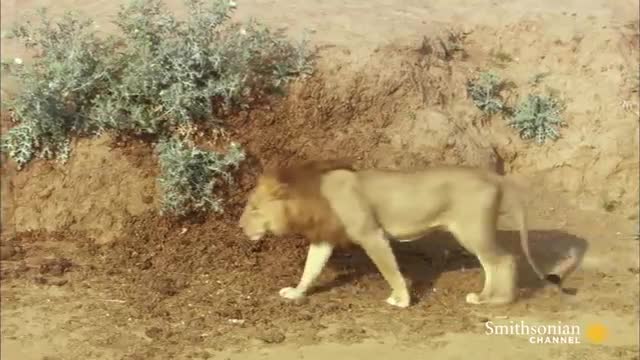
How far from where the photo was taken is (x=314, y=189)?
629cm

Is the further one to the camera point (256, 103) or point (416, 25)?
point (416, 25)

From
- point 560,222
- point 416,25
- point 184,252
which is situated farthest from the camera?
point 416,25

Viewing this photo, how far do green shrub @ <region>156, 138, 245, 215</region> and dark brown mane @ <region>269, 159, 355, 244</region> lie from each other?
118 cm

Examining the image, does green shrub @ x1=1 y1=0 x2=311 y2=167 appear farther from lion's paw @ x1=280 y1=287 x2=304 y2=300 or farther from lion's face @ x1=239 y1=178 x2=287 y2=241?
lion's paw @ x1=280 y1=287 x2=304 y2=300

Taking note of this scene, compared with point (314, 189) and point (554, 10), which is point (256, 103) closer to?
point (314, 189)

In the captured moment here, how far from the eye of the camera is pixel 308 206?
20.6ft

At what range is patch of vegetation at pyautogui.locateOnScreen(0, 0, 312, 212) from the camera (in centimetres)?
748

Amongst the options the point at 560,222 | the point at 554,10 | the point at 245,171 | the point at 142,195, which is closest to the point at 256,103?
the point at 245,171

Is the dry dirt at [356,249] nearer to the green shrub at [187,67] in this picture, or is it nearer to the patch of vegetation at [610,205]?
the patch of vegetation at [610,205]

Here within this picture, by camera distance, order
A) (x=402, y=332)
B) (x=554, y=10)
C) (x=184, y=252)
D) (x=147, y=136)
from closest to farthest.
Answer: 1. (x=402, y=332)
2. (x=184, y=252)
3. (x=147, y=136)
4. (x=554, y=10)

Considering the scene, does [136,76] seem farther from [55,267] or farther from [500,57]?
[500,57]

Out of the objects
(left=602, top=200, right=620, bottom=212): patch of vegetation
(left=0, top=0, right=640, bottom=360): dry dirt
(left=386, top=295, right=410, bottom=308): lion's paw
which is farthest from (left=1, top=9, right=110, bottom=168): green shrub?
(left=602, top=200, right=620, bottom=212): patch of vegetation

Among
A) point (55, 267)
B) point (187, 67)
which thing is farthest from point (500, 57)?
point (55, 267)

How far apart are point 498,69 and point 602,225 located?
1858 millimetres
